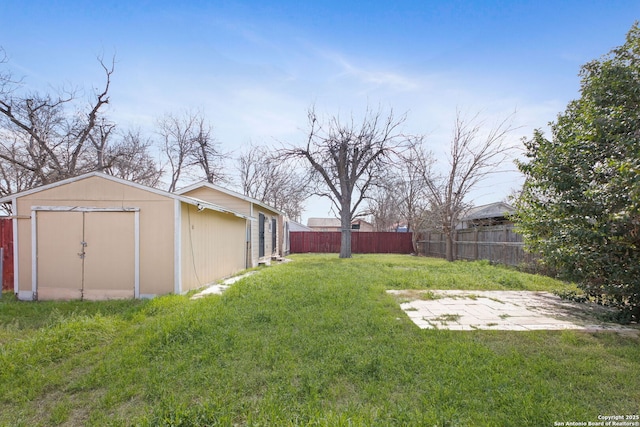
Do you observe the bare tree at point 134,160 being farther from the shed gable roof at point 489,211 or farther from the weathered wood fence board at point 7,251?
the shed gable roof at point 489,211

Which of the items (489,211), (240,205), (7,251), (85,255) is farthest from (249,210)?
(489,211)

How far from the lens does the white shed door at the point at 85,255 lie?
5875 mm

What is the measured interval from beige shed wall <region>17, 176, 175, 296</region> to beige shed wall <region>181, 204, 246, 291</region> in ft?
1.06

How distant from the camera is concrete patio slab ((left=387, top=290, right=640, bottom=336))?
401 cm

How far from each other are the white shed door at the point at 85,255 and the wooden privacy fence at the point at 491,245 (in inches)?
330

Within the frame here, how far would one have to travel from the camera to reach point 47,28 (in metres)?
7.32

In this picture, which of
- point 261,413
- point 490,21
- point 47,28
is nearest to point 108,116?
point 47,28

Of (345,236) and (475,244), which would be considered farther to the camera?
(345,236)

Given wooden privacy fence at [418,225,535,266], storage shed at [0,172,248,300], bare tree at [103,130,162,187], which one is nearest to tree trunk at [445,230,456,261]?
wooden privacy fence at [418,225,535,266]

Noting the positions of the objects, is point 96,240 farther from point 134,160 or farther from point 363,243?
point 363,243

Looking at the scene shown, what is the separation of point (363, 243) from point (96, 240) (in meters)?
17.2

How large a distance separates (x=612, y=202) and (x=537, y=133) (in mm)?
2097

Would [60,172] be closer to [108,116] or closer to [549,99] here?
[108,116]

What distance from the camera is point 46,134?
13.4 meters
